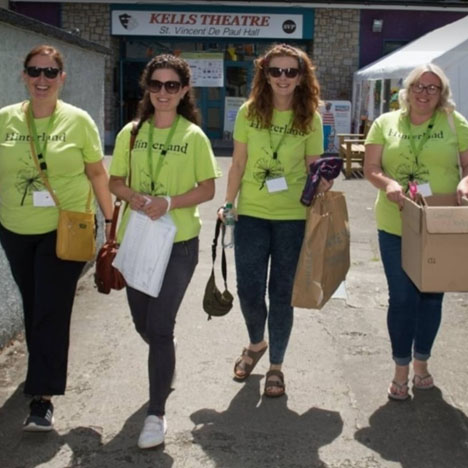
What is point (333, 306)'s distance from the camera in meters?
6.36

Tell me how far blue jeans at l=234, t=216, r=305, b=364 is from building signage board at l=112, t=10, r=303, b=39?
18.9 metres

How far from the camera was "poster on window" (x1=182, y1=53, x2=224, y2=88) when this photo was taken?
22500mm

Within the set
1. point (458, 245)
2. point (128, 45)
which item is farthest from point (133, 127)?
point (128, 45)

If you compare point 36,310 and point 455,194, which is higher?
point 455,194

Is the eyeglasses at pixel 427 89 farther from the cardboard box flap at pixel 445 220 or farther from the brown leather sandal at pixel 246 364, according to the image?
the brown leather sandal at pixel 246 364

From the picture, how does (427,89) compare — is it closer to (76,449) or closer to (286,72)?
(286,72)

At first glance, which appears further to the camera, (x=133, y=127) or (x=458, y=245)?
(x=133, y=127)

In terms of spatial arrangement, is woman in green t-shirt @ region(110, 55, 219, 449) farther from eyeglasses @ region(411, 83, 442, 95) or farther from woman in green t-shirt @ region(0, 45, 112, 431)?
eyeglasses @ region(411, 83, 442, 95)

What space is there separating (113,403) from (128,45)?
20.2 metres

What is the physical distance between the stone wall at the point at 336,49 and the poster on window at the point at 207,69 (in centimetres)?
270

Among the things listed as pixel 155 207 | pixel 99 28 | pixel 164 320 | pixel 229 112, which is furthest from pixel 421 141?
pixel 99 28

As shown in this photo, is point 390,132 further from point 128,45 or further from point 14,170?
point 128,45

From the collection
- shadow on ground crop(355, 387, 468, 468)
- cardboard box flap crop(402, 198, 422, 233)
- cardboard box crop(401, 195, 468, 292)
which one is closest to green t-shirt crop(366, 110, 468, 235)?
cardboard box flap crop(402, 198, 422, 233)

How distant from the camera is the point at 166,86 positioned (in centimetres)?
381
